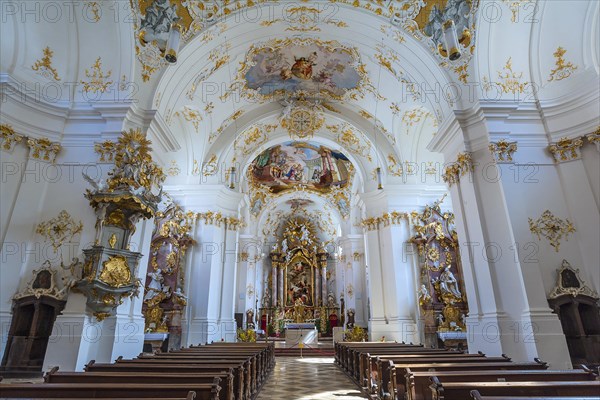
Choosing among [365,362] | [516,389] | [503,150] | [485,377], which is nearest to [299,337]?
[365,362]

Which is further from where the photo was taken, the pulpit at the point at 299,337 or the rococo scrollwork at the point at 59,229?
the pulpit at the point at 299,337

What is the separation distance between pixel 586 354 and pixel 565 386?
175 inches

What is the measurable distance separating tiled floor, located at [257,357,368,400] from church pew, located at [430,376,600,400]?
2851 millimetres

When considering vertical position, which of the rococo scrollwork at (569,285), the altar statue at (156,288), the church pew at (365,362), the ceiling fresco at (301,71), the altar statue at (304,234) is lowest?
the church pew at (365,362)

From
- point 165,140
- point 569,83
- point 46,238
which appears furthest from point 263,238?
point 569,83

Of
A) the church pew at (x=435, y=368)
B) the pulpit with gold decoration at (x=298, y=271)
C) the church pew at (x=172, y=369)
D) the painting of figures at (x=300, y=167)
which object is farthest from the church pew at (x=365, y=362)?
the pulpit with gold decoration at (x=298, y=271)

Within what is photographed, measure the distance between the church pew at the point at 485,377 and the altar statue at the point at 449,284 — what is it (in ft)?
23.9

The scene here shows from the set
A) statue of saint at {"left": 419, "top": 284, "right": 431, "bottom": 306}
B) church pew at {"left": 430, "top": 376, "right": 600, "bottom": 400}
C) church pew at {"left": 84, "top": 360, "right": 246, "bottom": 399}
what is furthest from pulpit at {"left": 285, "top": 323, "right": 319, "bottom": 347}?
church pew at {"left": 430, "top": 376, "right": 600, "bottom": 400}

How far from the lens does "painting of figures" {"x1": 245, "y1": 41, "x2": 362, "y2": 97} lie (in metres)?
9.90

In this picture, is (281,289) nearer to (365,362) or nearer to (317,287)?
(317,287)

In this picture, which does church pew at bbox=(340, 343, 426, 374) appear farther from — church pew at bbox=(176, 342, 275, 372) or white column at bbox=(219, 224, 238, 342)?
white column at bbox=(219, 224, 238, 342)

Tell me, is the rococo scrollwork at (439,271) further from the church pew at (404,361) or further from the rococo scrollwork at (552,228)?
the church pew at (404,361)

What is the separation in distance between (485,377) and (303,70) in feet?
30.7

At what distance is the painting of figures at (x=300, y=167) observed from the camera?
16828 mm
